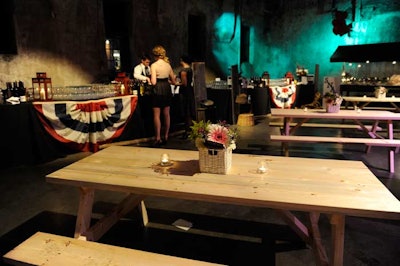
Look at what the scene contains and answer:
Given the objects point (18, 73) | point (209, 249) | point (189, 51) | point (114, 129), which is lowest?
point (209, 249)

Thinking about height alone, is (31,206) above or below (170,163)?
below

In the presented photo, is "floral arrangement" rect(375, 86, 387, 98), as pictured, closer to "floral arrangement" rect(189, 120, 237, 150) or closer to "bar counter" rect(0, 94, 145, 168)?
"floral arrangement" rect(189, 120, 237, 150)

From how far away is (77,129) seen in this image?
469 centimetres

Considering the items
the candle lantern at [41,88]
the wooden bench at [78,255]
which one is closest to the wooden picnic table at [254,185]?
the wooden bench at [78,255]

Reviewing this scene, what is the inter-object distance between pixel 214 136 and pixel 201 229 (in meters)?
1.14

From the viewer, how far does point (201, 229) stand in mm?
2688

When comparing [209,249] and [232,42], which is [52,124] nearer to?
[209,249]

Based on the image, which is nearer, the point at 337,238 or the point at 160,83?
the point at 337,238

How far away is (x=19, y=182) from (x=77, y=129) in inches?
46.3

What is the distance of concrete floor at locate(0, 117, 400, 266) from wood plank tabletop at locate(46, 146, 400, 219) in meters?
0.68

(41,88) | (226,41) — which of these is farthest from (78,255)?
(226,41)

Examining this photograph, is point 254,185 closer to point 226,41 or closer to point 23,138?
point 23,138

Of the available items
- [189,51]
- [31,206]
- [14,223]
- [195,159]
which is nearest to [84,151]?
[31,206]

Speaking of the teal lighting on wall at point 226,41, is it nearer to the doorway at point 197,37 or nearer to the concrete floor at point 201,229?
the doorway at point 197,37
